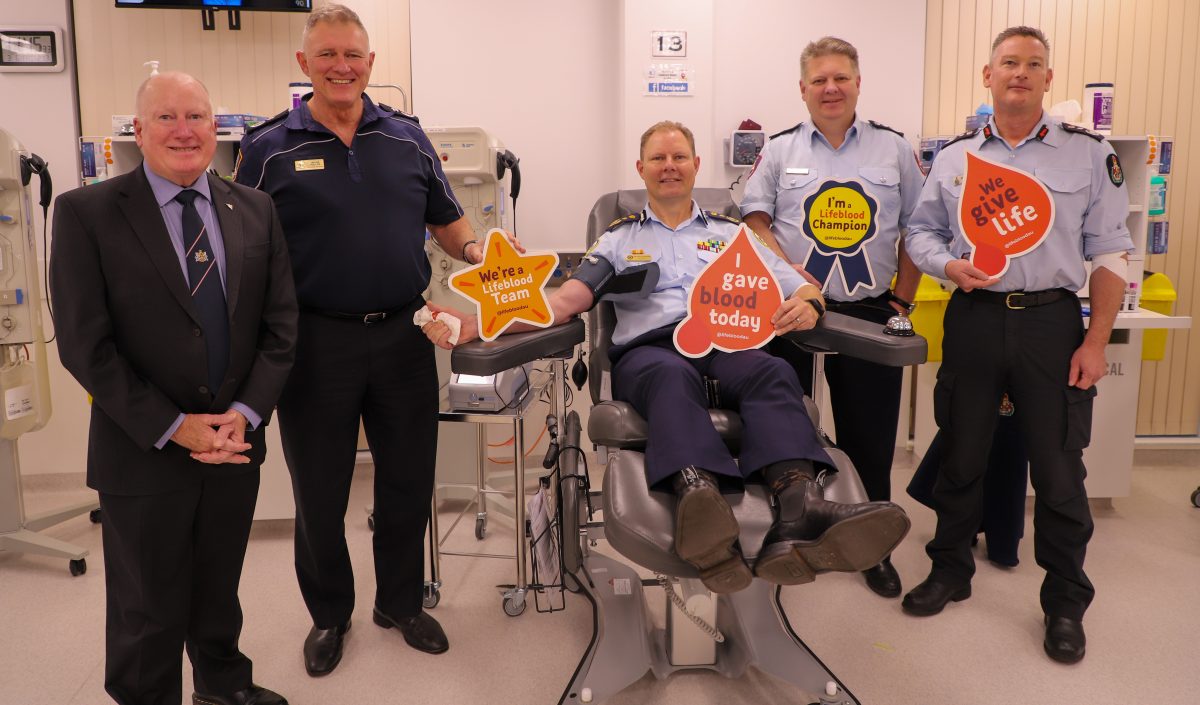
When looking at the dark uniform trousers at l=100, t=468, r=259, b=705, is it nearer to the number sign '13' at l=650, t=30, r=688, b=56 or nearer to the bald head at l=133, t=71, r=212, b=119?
the bald head at l=133, t=71, r=212, b=119

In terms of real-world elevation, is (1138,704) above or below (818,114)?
below

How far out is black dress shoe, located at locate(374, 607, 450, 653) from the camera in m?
2.52

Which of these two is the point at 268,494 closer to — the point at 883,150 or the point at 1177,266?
the point at 883,150

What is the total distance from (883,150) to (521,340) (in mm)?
1345

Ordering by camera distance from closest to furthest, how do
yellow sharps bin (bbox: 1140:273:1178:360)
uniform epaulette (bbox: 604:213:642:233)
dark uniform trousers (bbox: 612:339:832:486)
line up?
dark uniform trousers (bbox: 612:339:832:486) < uniform epaulette (bbox: 604:213:642:233) < yellow sharps bin (bbox: 1140:273:1178:360)

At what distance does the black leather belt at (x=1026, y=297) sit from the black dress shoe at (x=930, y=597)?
2.98ft

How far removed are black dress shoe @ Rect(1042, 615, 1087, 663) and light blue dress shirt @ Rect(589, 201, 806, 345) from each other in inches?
47.8

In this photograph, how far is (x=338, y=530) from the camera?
2.39m

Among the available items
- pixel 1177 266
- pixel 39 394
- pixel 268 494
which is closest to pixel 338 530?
pixel 268 494

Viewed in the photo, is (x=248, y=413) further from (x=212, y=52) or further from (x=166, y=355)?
(x=212, y=52)

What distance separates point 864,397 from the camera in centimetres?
270

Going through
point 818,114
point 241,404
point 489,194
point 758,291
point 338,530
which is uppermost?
point 818,114

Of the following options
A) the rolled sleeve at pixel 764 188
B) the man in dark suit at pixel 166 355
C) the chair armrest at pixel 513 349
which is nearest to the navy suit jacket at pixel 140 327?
the man in dark suit at pixel 166 355

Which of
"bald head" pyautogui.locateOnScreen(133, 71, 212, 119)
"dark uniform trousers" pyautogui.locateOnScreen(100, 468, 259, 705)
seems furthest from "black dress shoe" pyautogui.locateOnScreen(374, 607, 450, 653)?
"bald head" pyautogui.locateOnScreen(133, 71, 212, 119)
